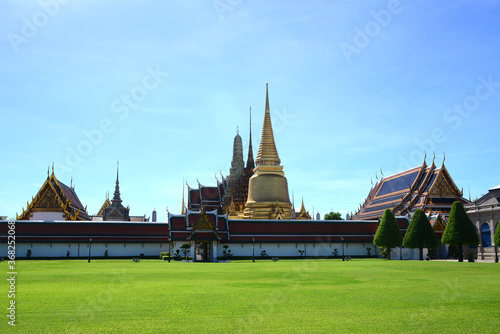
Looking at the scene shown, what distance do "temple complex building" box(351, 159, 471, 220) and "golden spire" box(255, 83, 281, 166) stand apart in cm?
2038

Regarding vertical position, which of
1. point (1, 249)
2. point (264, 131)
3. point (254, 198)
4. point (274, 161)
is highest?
point (264, 131)

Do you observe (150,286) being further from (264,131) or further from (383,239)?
(264,131)

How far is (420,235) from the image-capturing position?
54.6 m

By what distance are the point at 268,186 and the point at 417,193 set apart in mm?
26531

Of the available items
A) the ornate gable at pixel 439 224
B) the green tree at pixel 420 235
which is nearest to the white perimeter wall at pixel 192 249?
the ornate gable at pixel 439 224

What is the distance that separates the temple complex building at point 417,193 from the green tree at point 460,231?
2314 cm

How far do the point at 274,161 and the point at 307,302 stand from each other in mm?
79566

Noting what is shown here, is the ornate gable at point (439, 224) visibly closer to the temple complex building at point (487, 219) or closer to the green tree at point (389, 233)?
the temple complex building at point (487, 219)

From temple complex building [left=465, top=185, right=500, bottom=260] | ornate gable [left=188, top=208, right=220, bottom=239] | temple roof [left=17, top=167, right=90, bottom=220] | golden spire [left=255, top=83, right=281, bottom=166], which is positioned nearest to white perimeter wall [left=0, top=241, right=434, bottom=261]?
ornate gable [left=188, top=208, right=220, bottom=239]

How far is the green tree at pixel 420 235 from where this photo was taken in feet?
179

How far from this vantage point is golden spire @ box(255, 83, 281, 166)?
94.6 metres

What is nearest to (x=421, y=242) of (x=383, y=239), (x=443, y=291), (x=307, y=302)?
(x=383, y=239)

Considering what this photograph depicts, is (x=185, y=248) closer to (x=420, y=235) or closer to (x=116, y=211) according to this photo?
(x=420, y=235)

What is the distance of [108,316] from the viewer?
42.8ft
